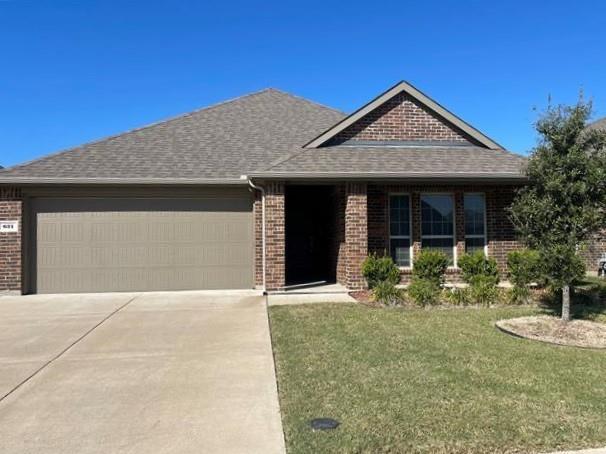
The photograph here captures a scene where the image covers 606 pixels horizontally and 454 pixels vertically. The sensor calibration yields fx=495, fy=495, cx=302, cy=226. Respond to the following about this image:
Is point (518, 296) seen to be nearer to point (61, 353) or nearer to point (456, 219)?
point (456, 219)

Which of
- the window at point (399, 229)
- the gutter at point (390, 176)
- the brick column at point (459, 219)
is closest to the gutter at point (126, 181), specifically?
the gutter at point (390, 176)

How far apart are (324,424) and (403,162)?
9.21 meters

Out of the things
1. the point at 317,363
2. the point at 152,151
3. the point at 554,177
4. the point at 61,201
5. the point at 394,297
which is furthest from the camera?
the point at 152,151

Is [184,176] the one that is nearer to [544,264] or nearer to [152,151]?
[152,151]

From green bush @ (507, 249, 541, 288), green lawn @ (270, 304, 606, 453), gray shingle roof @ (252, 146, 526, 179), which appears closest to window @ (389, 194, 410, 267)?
gray shingle roof @ (252, 146, 526, 179)

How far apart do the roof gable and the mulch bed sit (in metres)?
6.62

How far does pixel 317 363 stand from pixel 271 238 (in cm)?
616

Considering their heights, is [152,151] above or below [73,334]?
above

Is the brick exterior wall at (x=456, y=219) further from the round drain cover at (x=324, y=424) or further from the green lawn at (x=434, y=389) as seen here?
the round drain cover at (x=324, y=424)

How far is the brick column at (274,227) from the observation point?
1198cm

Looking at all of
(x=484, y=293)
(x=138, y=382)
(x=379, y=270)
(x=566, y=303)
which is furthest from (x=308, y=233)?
(x=138, y=382)

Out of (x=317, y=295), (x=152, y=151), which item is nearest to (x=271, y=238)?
(x=317, y=295)

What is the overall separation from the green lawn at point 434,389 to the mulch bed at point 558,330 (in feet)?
1.09

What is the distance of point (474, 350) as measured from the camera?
6648 mm
